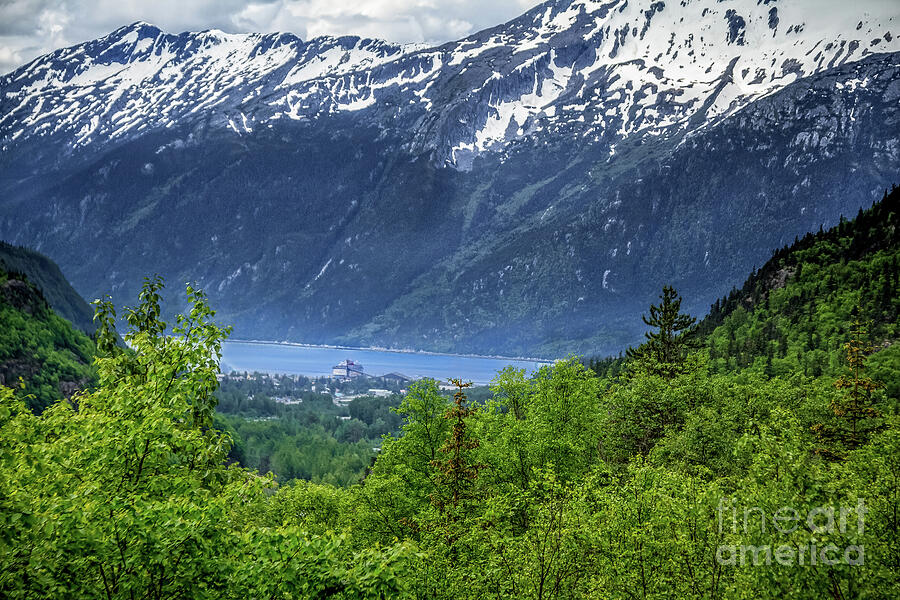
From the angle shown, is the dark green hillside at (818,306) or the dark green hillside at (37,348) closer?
the dark green hillside at (37,348)

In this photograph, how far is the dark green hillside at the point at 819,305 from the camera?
322 ft

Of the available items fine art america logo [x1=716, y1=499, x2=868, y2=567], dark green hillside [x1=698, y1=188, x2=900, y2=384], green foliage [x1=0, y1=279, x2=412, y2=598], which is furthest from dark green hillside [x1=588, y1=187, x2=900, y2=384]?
green foliage [x1=0, y1=279, x2=412, y2=598]

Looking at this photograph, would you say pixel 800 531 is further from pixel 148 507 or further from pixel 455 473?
pixel 455 473

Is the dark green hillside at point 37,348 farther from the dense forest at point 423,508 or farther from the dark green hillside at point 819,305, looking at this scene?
the dark green hillside at point 819,305

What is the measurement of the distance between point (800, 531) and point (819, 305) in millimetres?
109286

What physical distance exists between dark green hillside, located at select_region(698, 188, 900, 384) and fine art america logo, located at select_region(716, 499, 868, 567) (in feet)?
239

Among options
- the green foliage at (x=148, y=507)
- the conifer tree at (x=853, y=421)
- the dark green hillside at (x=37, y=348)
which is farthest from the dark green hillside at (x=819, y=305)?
the dark green hillside at (x=37, y=348)

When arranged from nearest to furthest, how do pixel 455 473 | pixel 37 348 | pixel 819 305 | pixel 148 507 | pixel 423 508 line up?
pixel 148 507 < pixel 455 473 < pixel 423 508 < pixel 37 348 < pixel 819 305

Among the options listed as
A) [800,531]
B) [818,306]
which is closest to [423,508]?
[800,531]

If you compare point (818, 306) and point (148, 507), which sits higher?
point (818, 306)

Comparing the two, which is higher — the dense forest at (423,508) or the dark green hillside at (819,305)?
the dark green hillside at (819,305)

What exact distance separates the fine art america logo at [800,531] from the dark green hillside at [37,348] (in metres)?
92.6

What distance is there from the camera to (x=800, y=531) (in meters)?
18.1

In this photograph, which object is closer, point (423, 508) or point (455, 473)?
point (455, 473)
